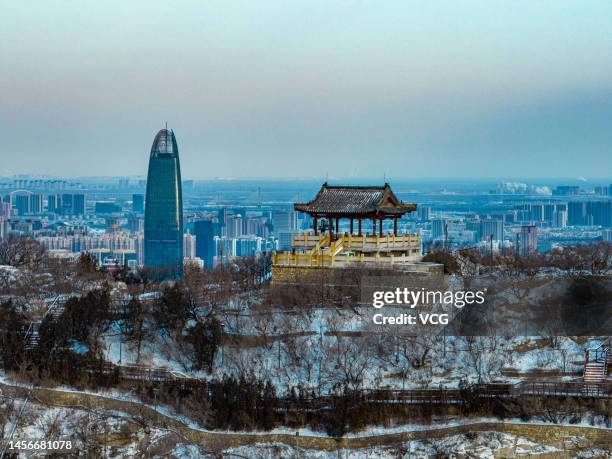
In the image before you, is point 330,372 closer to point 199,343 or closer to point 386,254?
point 199,343

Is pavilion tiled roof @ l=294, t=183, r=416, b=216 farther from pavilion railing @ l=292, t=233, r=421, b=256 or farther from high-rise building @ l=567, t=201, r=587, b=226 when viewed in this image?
high-rise building @ l=567, t=201, r=587, b=226

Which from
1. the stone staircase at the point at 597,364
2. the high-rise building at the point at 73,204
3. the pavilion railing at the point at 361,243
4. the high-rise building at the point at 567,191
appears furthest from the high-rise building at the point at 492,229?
the stone staircase at the point at 597,364

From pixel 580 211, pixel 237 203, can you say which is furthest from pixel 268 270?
pixel 237 203

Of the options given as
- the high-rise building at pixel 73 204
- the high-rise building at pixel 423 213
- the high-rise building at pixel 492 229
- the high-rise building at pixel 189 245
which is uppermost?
the high-rise building at pixel 423 213

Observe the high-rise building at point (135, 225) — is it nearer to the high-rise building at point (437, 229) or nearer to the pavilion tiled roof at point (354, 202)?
the high-rise building at point (437, 229)

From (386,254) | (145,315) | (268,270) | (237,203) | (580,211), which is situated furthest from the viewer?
(237,203)

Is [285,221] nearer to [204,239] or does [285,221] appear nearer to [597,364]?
[204,239]

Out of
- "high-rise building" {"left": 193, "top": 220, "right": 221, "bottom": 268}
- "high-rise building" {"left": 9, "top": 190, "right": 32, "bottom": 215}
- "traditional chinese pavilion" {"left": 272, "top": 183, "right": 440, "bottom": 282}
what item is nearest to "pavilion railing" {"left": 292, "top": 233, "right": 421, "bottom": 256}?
"traditional chinese pavilion" {"left": 272, "top": 183, "right": 440, "bottom": 282}
